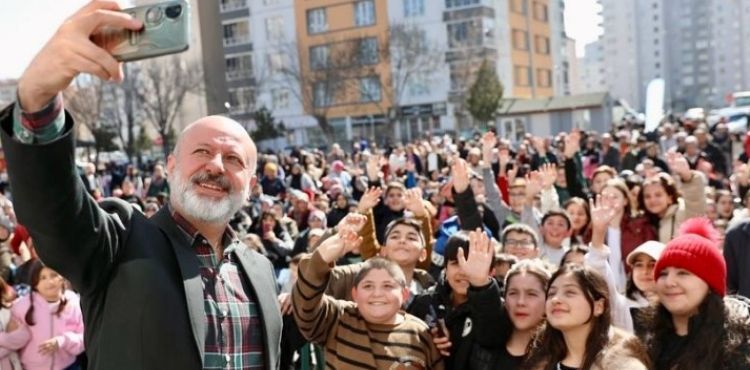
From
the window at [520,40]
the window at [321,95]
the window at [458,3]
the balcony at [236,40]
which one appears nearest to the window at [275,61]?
the balcony at [236,40]

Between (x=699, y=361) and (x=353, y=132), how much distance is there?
46.6 meters

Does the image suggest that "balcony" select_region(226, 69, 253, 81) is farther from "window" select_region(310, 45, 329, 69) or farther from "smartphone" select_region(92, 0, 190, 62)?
"smartphone" select_region(92, 0, 190, 62)

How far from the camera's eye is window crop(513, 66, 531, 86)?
5181 centimetres

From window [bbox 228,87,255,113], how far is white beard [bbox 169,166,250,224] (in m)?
50.2

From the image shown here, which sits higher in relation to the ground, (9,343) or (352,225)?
(352,225)

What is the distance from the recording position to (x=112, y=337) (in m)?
2.04

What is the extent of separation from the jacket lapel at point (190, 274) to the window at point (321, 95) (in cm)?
4554

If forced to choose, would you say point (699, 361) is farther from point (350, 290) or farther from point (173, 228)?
point (173, 228)

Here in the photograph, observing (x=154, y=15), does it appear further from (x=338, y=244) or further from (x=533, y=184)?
(x=533, y=184)

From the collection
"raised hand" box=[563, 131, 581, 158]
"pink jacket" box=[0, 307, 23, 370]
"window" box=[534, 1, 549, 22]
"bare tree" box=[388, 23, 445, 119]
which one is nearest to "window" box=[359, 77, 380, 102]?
"bare tree" box=[388, 23, 445, 119]

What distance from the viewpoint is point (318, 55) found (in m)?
50.4

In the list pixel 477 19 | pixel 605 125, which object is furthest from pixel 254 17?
pixel 605 125

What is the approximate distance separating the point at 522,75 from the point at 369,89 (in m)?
12.3

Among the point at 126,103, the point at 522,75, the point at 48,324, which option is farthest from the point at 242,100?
the point at 48,324
